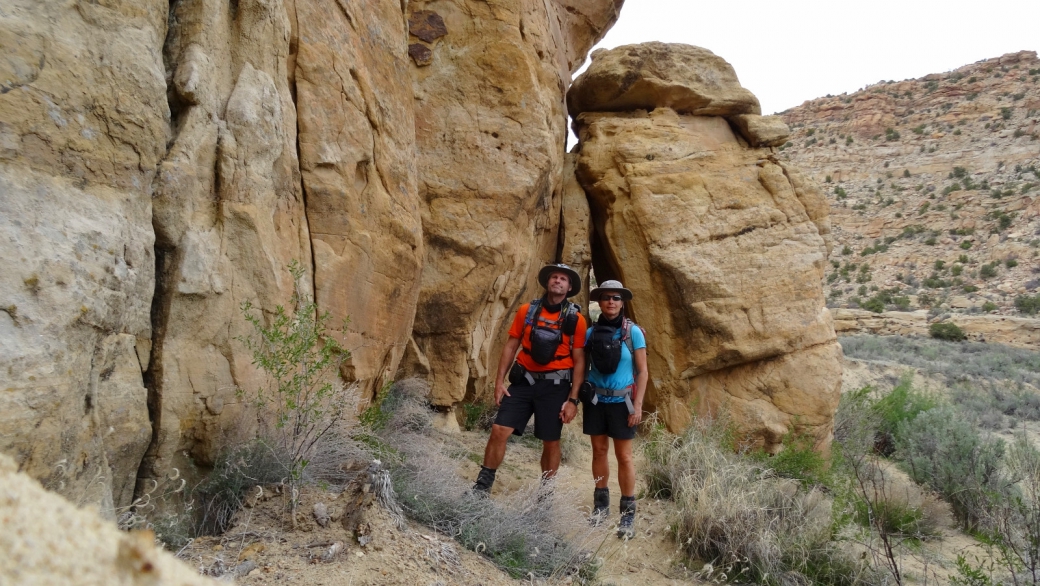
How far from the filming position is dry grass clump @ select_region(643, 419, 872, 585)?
396cm

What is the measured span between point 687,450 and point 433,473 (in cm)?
255

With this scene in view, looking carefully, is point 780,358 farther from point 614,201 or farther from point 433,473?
point 433,473

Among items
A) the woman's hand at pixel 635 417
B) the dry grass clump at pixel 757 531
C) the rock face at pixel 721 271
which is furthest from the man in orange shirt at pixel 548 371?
the rock face at pixel 721 271

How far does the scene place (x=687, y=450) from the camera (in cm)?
542

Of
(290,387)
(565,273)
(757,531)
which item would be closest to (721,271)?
(565,273)

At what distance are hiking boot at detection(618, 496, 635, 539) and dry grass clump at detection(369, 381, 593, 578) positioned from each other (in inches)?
14.8

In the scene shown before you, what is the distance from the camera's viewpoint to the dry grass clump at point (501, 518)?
3.40 meters

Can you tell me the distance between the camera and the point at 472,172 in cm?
624

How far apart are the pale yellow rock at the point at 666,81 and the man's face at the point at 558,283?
164 inches

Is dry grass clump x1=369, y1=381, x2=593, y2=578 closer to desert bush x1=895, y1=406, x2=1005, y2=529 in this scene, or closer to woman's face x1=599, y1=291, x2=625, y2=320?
woman's face x1=599, y1=291, x2=625, y2=320

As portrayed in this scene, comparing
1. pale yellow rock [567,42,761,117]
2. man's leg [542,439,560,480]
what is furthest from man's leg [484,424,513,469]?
pale yellow rock [567,42,761,117]

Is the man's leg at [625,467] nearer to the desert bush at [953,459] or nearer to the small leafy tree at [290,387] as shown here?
the small leafy tree at [290,387]

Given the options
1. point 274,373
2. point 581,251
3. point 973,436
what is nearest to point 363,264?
point 274,373

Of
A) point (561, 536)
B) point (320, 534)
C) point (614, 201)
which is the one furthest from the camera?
point (614, 201)
